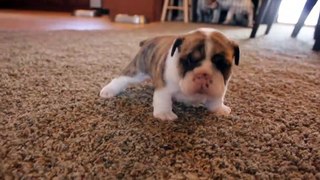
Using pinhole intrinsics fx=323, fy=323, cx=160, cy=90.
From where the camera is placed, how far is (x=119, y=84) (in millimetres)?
987

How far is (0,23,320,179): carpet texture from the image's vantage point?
58cm

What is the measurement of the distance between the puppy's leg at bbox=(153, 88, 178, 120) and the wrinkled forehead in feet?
0.40

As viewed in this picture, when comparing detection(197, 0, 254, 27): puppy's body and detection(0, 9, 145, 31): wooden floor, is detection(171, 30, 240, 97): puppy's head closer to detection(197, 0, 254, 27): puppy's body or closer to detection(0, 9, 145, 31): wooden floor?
detection(0, 9, 145, 31): wooden floor

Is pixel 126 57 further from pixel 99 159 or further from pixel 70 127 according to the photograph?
pixel 99 159

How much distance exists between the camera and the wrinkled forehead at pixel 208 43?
748 millimetres

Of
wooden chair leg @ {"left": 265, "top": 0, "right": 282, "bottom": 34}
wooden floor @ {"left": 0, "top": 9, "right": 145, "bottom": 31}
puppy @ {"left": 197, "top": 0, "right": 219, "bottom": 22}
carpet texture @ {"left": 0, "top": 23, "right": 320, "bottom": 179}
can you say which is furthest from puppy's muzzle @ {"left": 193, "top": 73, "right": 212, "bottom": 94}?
puppy @ {"left": 197, "top": 0, "right": 219, "bottom": 22}

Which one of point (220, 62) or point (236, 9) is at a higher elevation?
point (236, 9)

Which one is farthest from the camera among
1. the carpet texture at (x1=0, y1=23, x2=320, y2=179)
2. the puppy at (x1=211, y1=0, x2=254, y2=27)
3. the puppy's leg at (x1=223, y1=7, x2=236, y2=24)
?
the puppy's leg at (x1=223, y1=7, x2=236, y2=24)

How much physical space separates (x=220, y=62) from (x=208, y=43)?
0.06 meters

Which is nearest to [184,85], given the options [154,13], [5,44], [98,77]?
[98,77]

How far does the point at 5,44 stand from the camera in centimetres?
167

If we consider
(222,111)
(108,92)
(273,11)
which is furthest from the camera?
(273,11)

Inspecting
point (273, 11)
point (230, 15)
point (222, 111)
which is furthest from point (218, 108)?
point (230, 15)

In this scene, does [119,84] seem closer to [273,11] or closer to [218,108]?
[218,108]
